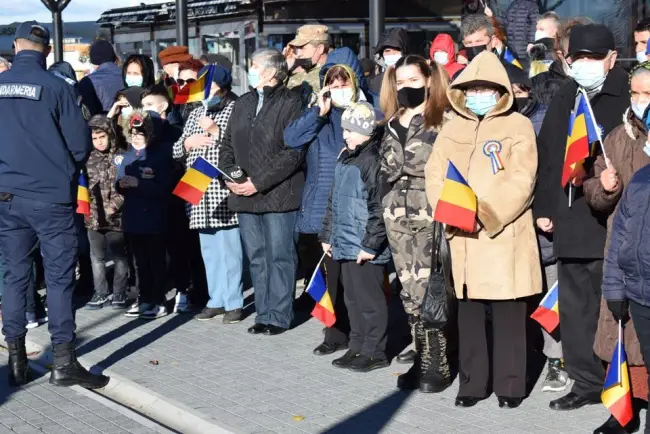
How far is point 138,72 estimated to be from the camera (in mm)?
11523

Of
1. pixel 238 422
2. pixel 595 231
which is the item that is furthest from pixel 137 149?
pixel 595 231

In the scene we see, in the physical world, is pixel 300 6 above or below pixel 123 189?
above

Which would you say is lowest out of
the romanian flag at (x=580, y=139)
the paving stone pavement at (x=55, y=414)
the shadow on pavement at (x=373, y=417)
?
the paving stone pavement at (x=55, y=414)

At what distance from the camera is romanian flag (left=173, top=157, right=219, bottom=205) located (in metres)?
9.70

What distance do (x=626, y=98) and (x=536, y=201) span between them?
800 mm

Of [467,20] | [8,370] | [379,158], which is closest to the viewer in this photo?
[379,158]

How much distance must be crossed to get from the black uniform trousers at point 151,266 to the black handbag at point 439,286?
3646 millimetres

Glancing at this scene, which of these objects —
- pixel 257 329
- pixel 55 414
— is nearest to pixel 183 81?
pixel 257 329

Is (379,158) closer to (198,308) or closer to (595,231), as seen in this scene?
(595,231)

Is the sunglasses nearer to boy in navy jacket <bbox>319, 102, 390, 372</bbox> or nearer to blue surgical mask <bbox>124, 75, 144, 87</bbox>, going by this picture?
blue surgical mask <bbox>124, 75, 144, 87</bbox>

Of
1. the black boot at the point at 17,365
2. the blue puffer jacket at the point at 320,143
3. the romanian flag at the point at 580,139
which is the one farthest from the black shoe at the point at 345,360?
the romanian flag at the point at 580,139

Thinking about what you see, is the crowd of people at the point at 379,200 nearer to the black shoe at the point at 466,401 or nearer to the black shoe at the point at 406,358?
the black shoe at the point at 466,401

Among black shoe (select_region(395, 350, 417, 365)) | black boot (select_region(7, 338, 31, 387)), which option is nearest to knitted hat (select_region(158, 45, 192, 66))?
black boot (select_region(7, 338, 31, 387))

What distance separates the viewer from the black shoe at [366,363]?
8461 mm
